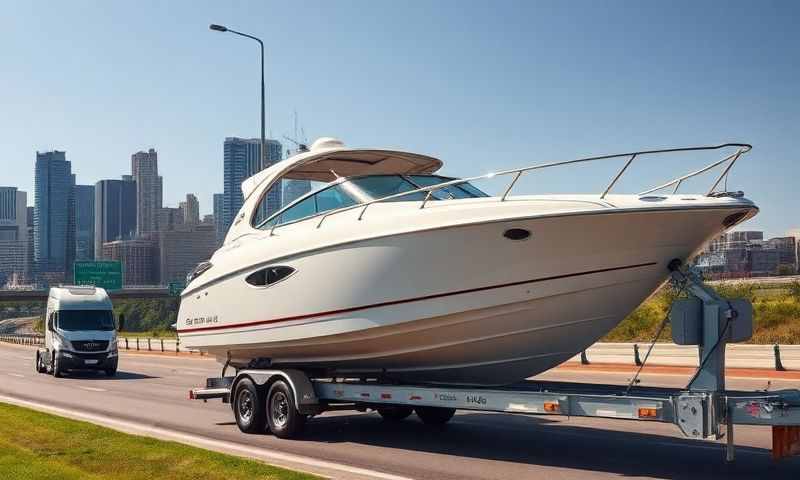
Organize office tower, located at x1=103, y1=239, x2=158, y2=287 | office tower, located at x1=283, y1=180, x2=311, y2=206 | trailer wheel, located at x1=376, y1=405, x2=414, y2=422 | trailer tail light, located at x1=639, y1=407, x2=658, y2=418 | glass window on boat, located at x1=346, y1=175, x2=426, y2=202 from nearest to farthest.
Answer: trailer tail light, located at x1=639, y1=407, x2=658, y2=418, glass window on boat, located at x1=346, y1=175, x2=426, y2=202, office tower, located at x1=283, y1=180, x2=311, y2=206, trailer wheel, located at x1=376, y1=405, x2=414, y2=422, office tower, located at x1=103, y1=239, x2=158, y2=287

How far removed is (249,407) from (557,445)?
14.2 feet

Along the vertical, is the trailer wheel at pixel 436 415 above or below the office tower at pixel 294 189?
below

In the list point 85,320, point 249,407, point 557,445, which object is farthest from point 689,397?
point 85,320

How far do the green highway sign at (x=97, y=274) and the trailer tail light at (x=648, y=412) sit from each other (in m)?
50.0

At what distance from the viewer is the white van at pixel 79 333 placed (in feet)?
85.3

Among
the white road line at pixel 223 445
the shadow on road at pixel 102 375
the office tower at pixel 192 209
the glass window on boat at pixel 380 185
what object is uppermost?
the office tower at pixel 192 209

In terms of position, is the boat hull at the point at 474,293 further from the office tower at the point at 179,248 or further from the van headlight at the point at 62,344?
the office tower at the point at 179,248

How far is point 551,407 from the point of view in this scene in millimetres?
8609

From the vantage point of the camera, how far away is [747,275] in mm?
52750

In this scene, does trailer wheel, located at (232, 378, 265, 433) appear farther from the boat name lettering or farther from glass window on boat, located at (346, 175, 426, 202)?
glass window on boat, located at (346, 175, 426, 202)

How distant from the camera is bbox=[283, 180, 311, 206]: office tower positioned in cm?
1252

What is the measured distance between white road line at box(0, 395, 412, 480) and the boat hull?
58.1 inches

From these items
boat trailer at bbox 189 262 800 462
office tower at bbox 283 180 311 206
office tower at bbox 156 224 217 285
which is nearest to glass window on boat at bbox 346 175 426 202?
office tower at bbox 283 180 311 206

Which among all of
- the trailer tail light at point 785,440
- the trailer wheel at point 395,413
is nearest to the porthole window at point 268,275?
the trailer wheel at point 395,413
